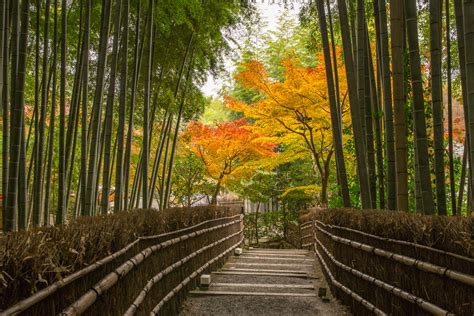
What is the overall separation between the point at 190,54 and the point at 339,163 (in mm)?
3715

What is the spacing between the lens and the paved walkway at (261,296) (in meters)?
3.60

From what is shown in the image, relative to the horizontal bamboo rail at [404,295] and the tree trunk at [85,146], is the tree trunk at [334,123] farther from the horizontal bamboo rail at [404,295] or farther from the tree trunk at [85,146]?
the tree trunk at [85,146]

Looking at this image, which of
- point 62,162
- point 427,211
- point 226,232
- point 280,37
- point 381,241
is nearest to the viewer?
point 381,241

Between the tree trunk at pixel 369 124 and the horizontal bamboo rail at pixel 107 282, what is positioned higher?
the tree trunk at pixel 369 124

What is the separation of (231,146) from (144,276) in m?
8.86

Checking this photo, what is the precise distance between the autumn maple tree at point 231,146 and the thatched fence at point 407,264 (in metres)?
7.47

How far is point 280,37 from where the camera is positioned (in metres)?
17.4

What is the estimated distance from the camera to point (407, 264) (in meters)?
2.30

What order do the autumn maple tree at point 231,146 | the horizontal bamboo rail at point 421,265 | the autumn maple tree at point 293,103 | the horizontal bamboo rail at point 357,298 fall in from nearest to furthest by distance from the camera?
1. the horizontal bamboo rail at point 421,265
2. the horizontal bamboo rail at point 357,298
3. the autumn maple tree at point 293,103
4. the autumn maple tree at point 231,146

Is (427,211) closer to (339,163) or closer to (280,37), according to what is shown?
(339,163)

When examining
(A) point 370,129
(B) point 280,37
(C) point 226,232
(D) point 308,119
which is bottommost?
(C) point 226,232

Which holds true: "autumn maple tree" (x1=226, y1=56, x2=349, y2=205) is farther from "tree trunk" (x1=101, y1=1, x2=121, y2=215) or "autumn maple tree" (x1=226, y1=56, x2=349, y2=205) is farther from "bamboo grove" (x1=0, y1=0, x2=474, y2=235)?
"tree trunk" (x1=101, y1=1, x2=121, y2=215)

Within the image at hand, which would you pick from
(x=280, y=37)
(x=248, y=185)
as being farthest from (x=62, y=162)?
(x=280, y=37)

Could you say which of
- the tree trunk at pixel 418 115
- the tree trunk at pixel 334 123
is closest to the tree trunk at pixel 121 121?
the tree trunk at pixel 334 123
